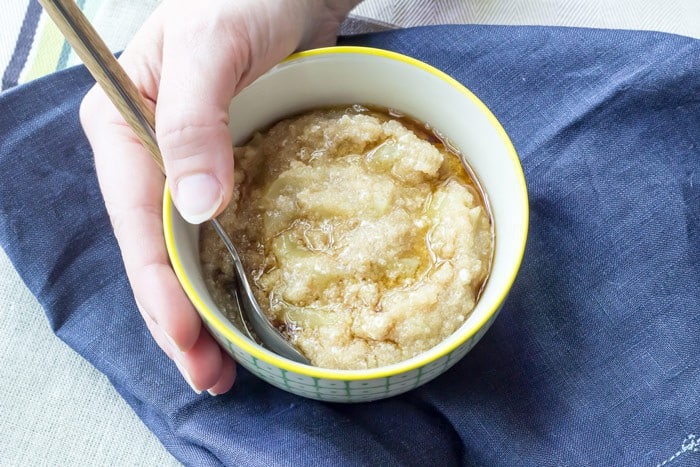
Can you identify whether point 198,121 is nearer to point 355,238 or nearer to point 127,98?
point 127,98

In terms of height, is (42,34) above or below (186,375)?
above

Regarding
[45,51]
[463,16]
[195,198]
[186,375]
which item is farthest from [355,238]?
[45,51]

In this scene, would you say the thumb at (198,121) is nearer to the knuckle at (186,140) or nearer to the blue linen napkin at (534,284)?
the knuckle at (186,140)

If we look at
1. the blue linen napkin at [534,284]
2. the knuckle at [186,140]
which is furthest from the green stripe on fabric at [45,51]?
the knuckle at [186,140]

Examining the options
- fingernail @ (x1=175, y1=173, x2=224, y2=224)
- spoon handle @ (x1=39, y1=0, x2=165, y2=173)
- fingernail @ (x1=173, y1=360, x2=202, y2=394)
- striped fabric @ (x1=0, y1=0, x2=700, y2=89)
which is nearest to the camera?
spoon handle @ (x1=39, y1=0, x2=165, y2=173)

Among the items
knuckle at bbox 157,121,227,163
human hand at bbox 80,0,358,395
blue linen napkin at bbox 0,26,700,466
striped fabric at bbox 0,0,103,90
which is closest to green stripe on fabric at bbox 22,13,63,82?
striped fabric at bbox 0,0,103,90

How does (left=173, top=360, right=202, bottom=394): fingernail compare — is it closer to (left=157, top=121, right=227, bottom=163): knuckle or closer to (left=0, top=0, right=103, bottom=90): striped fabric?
(left=157, top=121, right=227, bottom=163): knuckle
